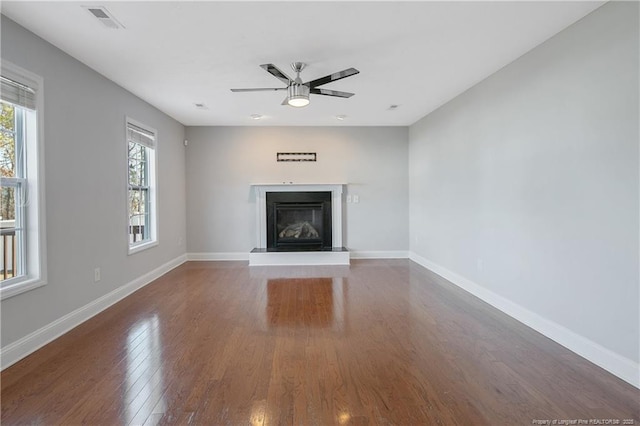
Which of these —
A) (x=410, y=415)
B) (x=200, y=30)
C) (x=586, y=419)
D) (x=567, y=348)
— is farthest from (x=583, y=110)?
(x=200, y=30)

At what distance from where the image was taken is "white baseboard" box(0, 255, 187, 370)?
2389 millimetres

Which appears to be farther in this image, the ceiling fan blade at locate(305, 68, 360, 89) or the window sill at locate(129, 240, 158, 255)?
the window sill at locate(129, 240, 158, 255)

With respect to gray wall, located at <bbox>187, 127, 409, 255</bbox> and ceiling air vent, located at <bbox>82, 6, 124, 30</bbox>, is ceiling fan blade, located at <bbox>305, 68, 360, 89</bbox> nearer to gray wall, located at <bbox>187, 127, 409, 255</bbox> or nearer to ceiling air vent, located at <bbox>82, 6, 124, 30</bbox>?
ceiling air vent, located at <bbox>82, 6, 124, 30</bbox>

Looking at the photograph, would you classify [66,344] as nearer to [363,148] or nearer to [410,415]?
[410,415]

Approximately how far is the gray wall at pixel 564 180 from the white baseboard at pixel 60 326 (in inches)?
163

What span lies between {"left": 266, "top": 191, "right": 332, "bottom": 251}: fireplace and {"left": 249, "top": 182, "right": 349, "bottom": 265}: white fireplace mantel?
0.25 feet

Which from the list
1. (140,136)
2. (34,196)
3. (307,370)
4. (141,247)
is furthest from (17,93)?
(307,370)

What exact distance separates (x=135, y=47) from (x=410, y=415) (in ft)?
11.3

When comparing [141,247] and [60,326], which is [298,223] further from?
[60,326]

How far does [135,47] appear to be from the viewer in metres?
2.94

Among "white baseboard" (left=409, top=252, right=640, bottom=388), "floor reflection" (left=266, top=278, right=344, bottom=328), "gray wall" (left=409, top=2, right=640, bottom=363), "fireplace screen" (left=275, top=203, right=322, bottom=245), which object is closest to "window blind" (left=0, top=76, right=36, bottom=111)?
"floor reflection" (left=266, top=278, right=344, bottom=328)

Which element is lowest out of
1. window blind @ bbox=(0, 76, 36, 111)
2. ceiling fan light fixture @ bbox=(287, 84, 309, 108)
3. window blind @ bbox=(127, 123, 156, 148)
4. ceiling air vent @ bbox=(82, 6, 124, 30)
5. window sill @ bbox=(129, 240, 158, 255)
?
window sill @ bbox=(129, 240, 158, 255)

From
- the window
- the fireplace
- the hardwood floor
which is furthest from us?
the fireplace

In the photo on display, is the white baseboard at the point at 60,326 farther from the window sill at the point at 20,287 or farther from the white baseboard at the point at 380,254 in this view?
the white baseboard at the point at 380,254
